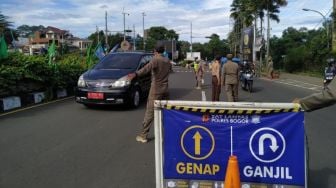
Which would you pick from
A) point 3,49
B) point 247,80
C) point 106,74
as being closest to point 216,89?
point 106,74

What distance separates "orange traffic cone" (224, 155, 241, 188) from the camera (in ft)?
13.2

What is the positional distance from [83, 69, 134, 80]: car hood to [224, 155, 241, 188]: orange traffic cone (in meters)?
7.64

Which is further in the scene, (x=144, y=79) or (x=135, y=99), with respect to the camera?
(x=144, y=79)

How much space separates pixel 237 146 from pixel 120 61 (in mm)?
8584

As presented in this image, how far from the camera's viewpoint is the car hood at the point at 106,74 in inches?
449

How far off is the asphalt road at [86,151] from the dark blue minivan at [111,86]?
0.45m

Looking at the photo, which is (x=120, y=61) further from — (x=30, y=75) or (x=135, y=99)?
(x=30, y=75)

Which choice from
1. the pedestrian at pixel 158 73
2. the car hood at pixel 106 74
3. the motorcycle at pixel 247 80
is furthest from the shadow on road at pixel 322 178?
the motorcycle at pixel 247 80

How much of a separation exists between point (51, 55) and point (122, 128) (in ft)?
25.4

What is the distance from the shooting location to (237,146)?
435 cm

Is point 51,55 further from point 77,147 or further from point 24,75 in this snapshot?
point 77,147

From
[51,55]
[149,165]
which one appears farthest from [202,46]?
[149,165]

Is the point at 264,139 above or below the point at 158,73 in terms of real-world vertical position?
below

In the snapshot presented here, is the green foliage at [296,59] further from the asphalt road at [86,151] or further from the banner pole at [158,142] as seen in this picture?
the banner pole at [158,142]
